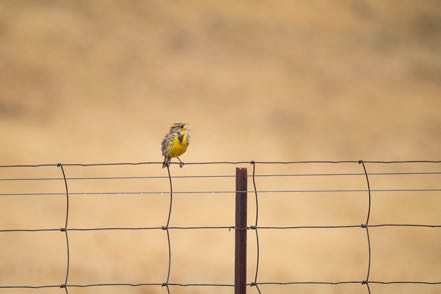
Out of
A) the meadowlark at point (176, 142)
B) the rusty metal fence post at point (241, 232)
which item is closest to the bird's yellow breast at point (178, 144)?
the meadowlark at point (176, 142)

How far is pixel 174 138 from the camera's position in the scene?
10.9 ft

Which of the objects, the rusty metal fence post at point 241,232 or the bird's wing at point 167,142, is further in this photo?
the bird's wing at point 167,142

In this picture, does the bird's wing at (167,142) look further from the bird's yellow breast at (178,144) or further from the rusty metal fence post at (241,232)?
the rusty metal fence post at (241,232)

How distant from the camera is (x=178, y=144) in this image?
130 inches

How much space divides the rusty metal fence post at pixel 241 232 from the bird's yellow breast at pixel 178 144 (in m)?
1.31

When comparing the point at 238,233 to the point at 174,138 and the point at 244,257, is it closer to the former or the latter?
the point at 244,257

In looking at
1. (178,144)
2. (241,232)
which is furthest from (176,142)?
(241,232)

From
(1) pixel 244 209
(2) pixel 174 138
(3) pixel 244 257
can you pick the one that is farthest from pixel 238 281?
(2) pixel 174 138

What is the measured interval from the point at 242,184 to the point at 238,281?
0.84 ft

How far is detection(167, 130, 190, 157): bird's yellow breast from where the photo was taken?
10.9ft

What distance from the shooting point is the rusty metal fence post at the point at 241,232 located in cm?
201

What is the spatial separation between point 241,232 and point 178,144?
4.41 ft

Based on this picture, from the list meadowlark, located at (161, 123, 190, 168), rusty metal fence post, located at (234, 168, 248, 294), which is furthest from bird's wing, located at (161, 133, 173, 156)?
rusty metal fence post, located at (234, 168, 248, 294)

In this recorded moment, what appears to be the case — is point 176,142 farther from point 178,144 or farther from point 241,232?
point 241,232
